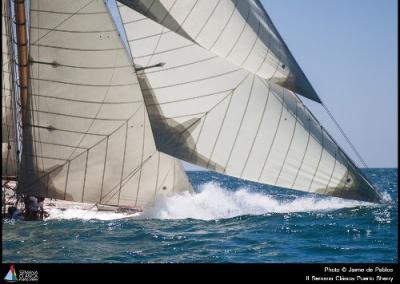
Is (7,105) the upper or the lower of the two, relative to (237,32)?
lower

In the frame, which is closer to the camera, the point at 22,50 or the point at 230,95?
the point at 230,95

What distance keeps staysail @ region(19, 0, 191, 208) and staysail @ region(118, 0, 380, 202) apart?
30.0 inches

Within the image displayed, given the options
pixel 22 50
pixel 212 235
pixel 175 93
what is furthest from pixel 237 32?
pixel 22 50

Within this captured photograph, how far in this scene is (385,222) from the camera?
16922 mm

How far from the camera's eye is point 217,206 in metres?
20.7

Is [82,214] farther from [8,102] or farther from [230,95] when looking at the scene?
[230,95]

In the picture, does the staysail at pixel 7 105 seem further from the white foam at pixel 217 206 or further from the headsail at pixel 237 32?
the white foam at pixel 217 206

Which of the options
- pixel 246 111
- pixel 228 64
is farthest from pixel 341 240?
pixel 228 64

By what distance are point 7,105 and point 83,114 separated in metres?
2.99

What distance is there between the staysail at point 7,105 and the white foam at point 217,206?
4.86m
